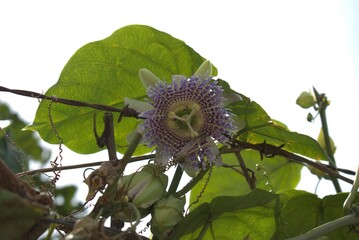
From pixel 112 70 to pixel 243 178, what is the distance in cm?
45

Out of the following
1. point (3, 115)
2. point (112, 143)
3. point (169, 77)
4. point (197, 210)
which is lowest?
point (197, 210)

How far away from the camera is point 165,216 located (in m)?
0.91

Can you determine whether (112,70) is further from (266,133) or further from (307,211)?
(307,211)

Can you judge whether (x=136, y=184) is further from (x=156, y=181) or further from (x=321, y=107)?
(x=321, y=107)

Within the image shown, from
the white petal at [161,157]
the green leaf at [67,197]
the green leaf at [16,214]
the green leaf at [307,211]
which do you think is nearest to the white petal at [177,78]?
the white petal at [161,157]

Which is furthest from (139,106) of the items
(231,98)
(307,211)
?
(307,211)

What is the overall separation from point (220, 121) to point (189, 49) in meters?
0.18

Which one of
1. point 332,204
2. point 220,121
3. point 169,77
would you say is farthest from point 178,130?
point 332,204

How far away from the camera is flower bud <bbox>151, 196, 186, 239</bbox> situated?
0.91 meters

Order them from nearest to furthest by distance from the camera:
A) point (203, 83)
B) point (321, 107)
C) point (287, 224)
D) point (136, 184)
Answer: point (136, 184), point (203, 83), point (287, 224), point (321, 107)

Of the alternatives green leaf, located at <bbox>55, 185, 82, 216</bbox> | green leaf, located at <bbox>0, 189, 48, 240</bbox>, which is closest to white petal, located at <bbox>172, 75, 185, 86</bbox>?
green leaf, located at <bbox>0, 189, 48, 240</bbox>

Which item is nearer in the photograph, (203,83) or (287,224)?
(203,83)

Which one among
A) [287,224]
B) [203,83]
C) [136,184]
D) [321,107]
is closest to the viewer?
[136,184]

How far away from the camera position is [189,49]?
114cm
